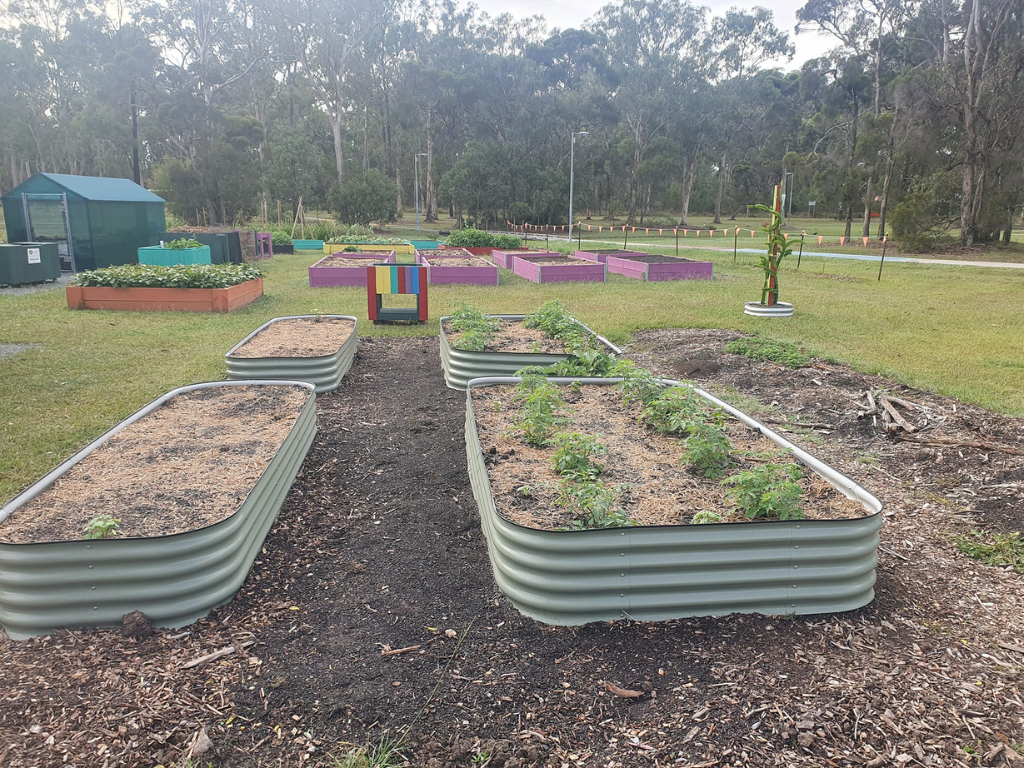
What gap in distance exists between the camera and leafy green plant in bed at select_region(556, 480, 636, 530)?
364 centimetres

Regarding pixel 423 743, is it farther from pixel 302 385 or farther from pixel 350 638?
pixel 302 385

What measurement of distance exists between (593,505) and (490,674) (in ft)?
3.20

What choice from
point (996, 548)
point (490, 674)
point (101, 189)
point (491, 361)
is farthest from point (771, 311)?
point (101, 189)

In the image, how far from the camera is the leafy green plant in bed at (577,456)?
449cm

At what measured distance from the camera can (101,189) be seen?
20.2m

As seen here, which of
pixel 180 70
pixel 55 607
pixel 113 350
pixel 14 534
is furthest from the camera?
pixel 180 70

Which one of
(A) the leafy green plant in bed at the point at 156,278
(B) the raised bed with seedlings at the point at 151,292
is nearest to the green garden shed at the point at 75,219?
(A) the leafy green plant in bed at the point at 156,278

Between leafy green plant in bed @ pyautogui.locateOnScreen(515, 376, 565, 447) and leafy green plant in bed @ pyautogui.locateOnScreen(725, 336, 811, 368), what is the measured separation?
177 inches

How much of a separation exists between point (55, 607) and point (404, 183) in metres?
69.9

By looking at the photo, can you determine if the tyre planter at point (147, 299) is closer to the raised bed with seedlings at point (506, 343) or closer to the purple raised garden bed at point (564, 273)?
the raised bed with seedlings at point (506, 343)

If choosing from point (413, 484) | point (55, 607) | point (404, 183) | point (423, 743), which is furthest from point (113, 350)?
point (404, 183)

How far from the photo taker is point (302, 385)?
265 inches

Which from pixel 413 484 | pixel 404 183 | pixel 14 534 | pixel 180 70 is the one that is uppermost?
pixel 180 70

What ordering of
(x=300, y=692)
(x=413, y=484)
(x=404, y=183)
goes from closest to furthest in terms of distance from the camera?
(x=300, y=692) < (x=413, y=484) < (x=404, y=183)
